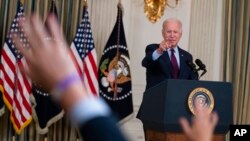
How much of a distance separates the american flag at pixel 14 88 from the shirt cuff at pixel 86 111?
15.7ft

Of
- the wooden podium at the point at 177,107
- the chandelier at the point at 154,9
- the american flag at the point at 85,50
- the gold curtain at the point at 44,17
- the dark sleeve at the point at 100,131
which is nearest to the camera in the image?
the dark sleeve at the point at 100,131

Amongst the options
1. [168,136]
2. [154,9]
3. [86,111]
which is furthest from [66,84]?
[154,9]

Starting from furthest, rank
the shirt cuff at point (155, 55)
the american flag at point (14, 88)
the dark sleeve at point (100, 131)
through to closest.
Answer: the american flag at point (14, 88) → the shirt cuff at point (155, 55) → the dark sleeve at point (100, 131)

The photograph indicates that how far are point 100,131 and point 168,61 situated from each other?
3.35 meters

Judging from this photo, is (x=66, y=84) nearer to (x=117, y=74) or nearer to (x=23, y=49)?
(x=23, y=49)

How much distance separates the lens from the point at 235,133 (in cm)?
257

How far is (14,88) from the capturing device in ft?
17.5

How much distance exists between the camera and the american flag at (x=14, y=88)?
17.3 feet

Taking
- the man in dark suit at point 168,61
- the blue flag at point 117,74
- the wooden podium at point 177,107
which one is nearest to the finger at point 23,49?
the wooden podium at point 177,107

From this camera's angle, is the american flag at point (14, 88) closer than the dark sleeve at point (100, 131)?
No

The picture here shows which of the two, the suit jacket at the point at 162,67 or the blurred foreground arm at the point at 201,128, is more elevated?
the blurred foreground arm at the point at 201,128

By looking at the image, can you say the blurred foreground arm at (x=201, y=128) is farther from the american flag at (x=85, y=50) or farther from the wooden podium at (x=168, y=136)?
the american flag at (x=85, y=50)

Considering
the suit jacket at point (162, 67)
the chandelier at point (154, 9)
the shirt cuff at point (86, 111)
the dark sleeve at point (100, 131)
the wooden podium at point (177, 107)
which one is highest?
the chandelier at point (154, 9)

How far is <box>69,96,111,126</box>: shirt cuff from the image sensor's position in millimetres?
559
